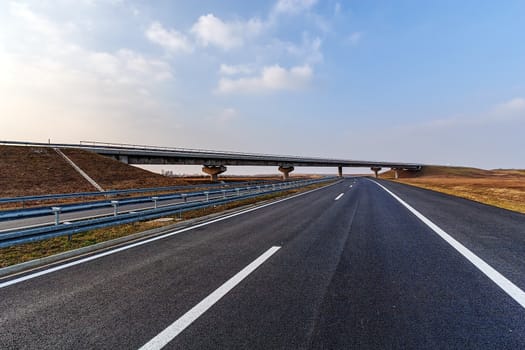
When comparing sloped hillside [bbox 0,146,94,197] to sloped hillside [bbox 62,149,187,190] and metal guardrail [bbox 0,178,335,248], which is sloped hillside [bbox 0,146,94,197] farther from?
metal guardrail [bbox 0,178,335,248]

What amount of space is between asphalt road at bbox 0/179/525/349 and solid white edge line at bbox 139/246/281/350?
16mm

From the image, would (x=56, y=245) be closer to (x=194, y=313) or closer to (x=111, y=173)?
(x=194, y=313)

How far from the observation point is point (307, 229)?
24.3 feet

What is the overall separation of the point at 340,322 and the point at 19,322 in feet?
12.4

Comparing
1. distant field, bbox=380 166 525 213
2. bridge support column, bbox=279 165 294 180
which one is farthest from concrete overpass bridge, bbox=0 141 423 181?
distant field, bbox=380 166 525 213

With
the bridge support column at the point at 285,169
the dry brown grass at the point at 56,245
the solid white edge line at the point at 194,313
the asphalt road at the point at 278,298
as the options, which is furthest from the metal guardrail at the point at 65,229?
the bridge support column at the point at 285,169

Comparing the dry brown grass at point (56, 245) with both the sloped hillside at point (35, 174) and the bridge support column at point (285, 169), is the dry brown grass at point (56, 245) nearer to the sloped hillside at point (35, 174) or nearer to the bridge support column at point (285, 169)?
the sloped hillside at point (35, 174)

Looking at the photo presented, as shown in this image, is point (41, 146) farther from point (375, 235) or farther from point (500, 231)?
point (500, 231)

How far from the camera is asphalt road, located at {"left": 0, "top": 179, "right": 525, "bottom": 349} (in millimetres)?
2516

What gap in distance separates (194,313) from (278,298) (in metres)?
1.11

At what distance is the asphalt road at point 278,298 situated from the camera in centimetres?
252

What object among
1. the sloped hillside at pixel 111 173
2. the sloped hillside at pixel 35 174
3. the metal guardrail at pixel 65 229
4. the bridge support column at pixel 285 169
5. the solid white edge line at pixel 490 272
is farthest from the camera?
the bridge support column at pixel 285 169

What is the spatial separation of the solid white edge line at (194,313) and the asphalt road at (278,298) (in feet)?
0.05

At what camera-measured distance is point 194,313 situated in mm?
2965
